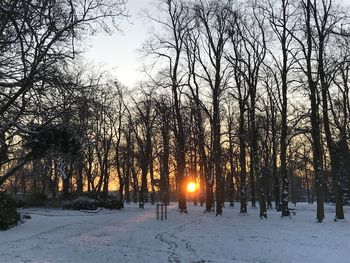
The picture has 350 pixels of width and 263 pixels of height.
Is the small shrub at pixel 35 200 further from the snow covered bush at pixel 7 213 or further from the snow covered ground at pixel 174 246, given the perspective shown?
the snow covered ground at pixel 174 246

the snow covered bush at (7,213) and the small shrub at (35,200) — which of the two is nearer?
the snow covered bush at (7,213)

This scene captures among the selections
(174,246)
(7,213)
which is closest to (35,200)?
(7,213)

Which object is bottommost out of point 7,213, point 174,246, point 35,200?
point 174,246

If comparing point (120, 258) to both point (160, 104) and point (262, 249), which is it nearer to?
point (262, 249)

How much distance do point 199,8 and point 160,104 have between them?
12.3 m

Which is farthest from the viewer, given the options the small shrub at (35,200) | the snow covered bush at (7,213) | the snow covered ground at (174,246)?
the small shrub at (35,200)

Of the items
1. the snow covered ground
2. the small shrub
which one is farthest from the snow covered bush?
the small shrub

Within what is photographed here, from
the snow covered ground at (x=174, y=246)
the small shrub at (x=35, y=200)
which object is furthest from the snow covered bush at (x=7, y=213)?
the small shrub at (x=35, y=200)

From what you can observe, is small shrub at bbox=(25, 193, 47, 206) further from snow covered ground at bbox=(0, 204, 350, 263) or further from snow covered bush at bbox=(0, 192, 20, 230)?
snow covered ground at bbox=(0, 204, 350, 263)

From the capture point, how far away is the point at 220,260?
12.6 metres

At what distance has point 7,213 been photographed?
22.3 metres

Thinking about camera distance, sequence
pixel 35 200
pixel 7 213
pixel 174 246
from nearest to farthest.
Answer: pixel 174 246 < pixel 7 213 < pixel 35 200

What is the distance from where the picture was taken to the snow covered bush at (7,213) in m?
21.6

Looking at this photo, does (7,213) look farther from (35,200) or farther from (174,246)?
(35,200)
